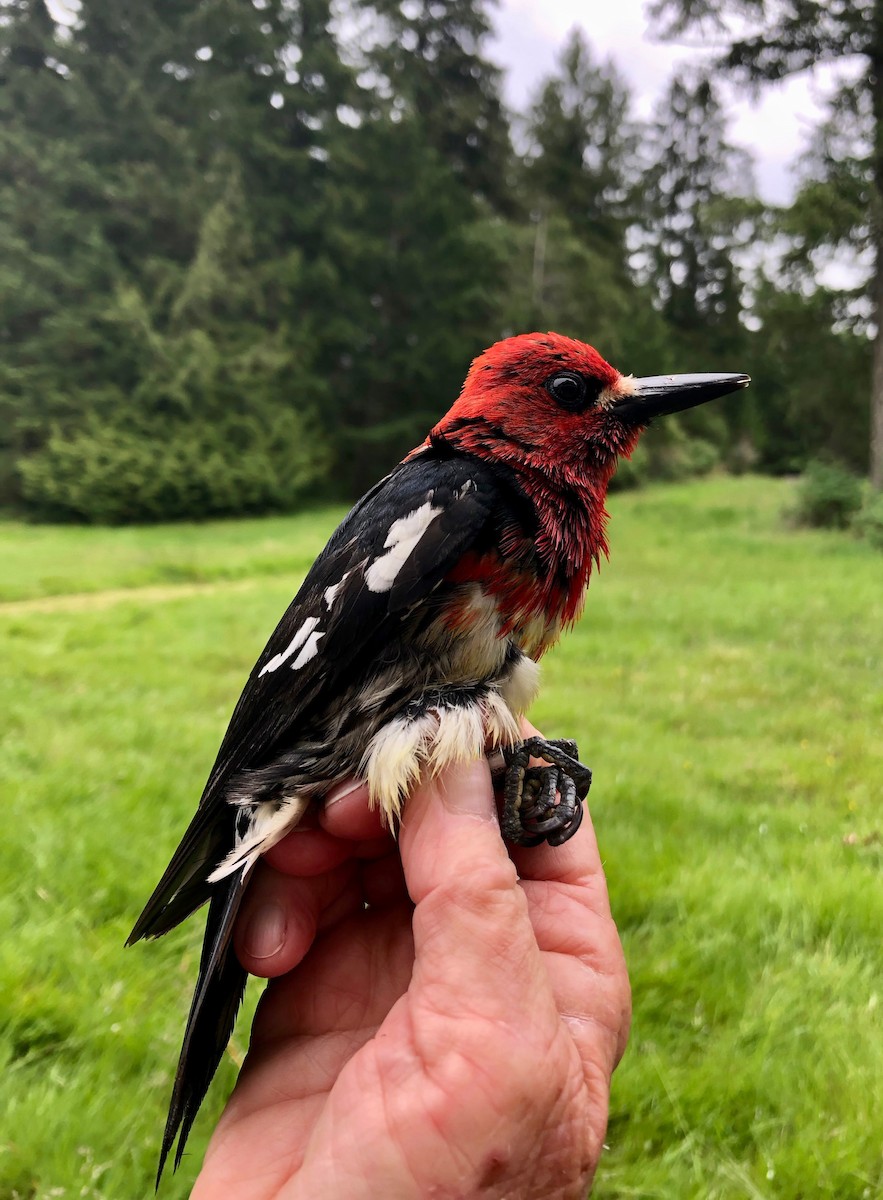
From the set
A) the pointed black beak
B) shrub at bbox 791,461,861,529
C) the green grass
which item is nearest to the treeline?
shrub at bbox 791,461,861,529

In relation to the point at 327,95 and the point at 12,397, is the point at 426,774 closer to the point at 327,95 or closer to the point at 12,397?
the point at 12,397

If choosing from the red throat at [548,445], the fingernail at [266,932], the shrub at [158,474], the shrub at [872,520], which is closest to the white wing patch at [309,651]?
the red throat at [548,445]

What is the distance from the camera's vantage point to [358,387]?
77.3 feet

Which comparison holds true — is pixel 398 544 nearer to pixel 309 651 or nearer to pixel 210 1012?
pixel 309 651

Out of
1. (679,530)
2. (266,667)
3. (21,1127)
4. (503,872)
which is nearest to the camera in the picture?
(503,872)

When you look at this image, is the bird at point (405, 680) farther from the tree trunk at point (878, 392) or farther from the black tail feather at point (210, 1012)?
the tree trunk at point (878, 392)

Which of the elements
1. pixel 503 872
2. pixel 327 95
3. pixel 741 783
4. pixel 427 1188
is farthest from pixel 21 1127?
pixel 327 95

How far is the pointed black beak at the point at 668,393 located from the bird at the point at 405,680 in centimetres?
27

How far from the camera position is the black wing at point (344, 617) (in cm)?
153

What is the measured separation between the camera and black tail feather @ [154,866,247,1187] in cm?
142

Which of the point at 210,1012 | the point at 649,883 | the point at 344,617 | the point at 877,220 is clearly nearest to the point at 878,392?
the point at 877,220

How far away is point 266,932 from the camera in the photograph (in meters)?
1.57

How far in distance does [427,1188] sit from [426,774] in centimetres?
63

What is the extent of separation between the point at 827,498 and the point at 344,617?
1253 centimetres
